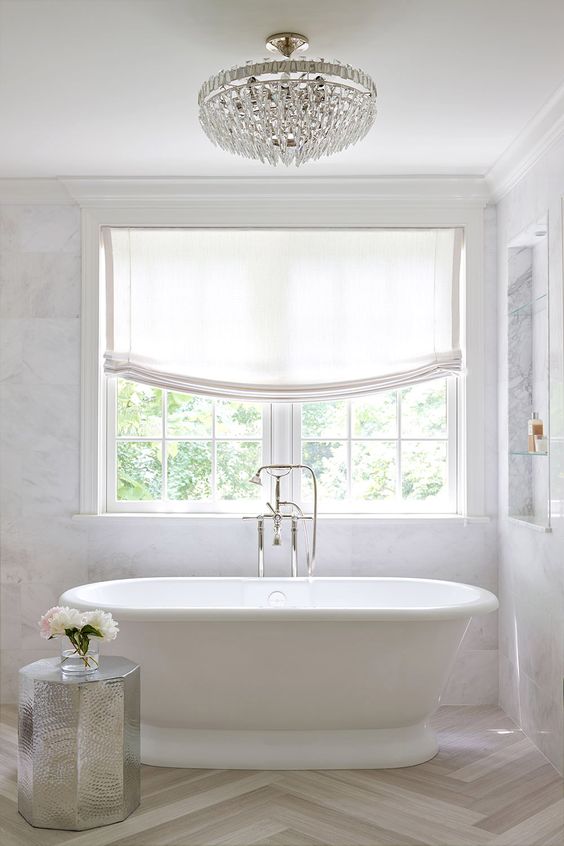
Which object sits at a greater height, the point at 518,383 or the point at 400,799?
the point at 518,383

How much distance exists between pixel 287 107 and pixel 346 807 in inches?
94.6

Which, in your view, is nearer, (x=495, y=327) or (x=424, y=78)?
(x=424, y=78)

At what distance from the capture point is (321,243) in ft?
14.3

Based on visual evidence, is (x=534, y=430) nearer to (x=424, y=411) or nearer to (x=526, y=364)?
(x=526, y=364)

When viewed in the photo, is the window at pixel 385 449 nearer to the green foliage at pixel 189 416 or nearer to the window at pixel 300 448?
the window at pixel 300 448

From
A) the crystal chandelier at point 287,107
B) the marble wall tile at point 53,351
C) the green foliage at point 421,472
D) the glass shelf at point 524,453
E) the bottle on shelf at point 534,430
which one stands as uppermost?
the crystal chandelier at point 287,107

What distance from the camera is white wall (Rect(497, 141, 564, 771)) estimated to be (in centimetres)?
343

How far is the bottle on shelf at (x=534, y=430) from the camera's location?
3677 mm

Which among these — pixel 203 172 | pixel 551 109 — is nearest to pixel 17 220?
pixel 203 172

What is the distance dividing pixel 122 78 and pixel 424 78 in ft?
3.60

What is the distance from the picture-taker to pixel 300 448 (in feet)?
14.6

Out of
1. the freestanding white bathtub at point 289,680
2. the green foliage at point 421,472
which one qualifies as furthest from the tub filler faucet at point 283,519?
the freestanding white bathtub at point 289,680

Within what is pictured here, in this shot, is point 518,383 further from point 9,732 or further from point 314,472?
point 9,732

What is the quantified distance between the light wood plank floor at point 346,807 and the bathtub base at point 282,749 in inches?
1.7
